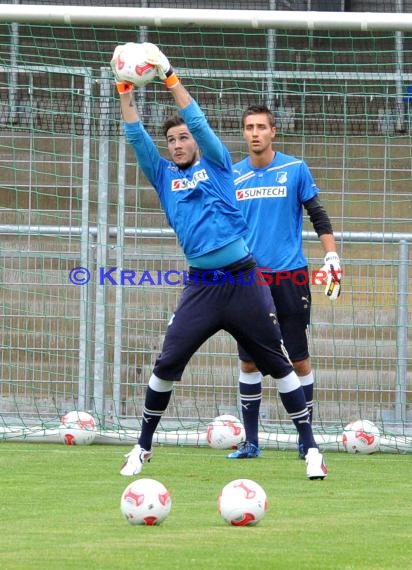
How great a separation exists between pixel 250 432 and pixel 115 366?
2164 millimetres

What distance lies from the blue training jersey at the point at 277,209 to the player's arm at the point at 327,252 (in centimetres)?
12

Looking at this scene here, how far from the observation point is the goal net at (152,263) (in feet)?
34.6

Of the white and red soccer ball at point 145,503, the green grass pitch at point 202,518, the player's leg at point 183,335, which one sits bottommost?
the green grass pitch at point 202,518

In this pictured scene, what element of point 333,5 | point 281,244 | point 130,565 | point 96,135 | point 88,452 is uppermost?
point 333,5

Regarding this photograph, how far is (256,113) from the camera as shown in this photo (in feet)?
27.5

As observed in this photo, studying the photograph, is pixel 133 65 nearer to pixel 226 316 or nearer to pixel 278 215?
pixel 226 316

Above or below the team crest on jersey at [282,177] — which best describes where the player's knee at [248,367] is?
below

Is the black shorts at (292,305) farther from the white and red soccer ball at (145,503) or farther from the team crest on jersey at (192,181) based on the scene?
the white and red soccer ball at (145,503)

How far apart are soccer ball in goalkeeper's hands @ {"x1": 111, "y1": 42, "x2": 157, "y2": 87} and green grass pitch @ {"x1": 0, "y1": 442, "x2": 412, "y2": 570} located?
2.30m

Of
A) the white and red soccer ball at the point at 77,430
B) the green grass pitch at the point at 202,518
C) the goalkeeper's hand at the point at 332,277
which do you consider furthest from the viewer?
the white and red soccer ball at the point at 77,430

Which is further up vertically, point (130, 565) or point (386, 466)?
point (130, 565)

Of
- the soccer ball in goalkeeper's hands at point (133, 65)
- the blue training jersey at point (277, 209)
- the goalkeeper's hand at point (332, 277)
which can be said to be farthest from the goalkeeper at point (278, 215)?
the soccer ball in goalkeeper's hands at point (133, 65)

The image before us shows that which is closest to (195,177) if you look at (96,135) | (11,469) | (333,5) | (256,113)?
(256,113)

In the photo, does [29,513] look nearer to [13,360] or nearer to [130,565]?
[130,565]
